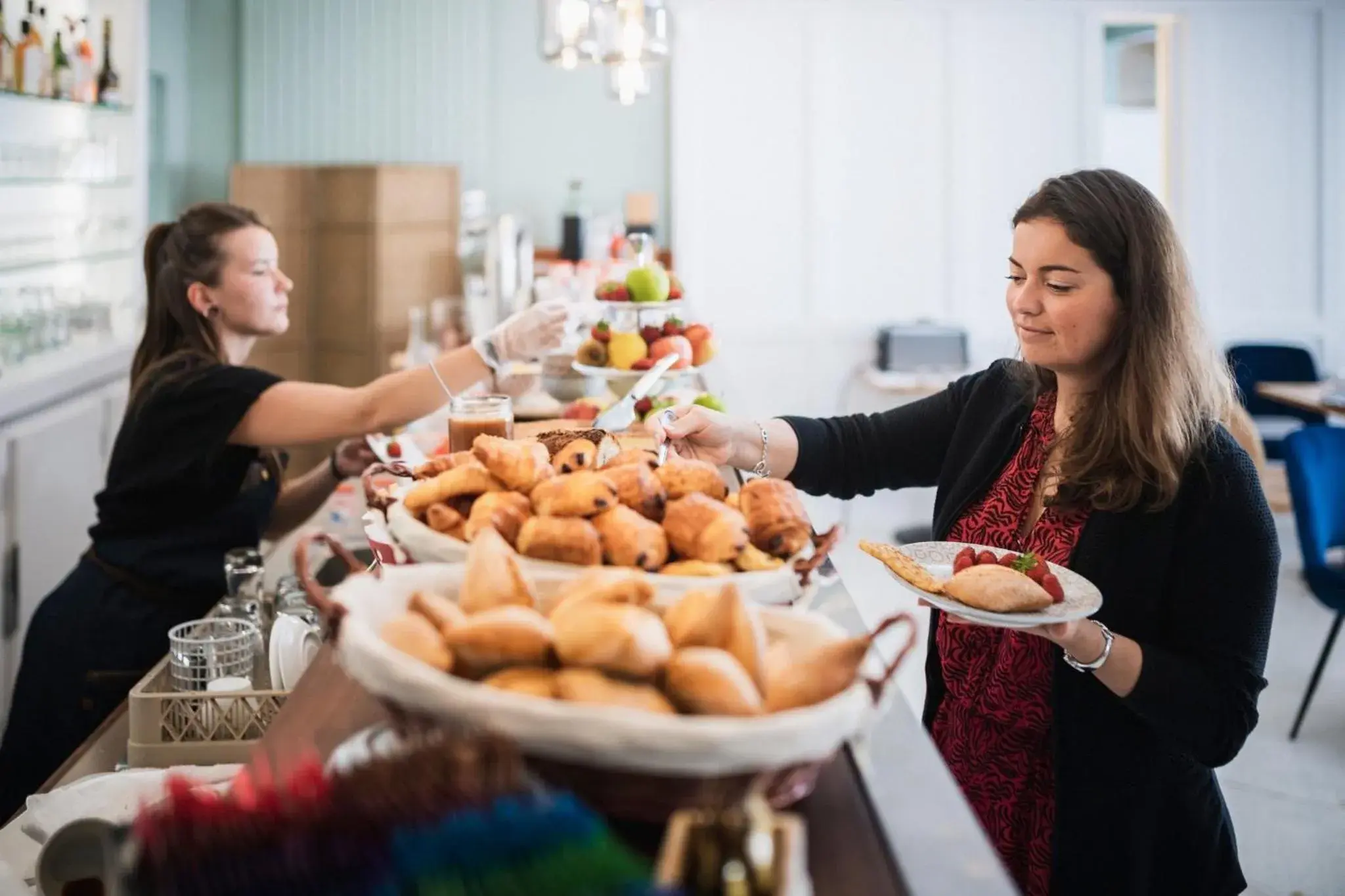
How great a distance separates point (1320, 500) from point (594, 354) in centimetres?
204

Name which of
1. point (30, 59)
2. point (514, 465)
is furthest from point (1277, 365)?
point (514, 465)

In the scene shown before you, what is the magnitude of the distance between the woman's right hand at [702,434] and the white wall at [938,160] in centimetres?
494

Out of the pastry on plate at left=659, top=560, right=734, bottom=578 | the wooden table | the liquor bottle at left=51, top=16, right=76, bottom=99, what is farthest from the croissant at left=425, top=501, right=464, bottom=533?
the wooden table

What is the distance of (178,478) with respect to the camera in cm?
246

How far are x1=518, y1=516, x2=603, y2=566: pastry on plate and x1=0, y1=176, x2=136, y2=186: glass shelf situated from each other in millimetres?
3492

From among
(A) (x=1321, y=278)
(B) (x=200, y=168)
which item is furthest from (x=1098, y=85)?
(B) (x=200, y=168)

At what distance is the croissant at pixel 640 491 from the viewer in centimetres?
117

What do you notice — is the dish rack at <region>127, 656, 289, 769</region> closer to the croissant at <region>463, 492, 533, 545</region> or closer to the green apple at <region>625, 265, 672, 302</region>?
the croissant at <region>463, 492, 533, 545</region>

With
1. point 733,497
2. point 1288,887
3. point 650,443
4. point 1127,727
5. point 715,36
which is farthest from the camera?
point 715,36

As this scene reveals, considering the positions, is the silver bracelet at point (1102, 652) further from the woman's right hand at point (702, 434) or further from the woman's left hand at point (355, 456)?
the woman's left hand at point (355, 456)

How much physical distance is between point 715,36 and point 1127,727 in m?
5.69

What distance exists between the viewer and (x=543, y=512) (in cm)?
114

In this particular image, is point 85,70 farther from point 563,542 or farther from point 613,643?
point 613,643

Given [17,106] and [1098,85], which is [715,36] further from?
[17,106]
